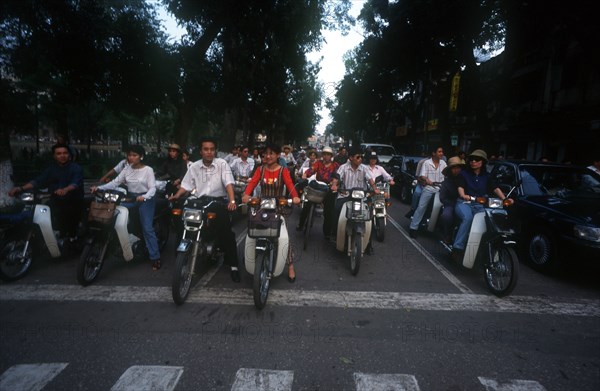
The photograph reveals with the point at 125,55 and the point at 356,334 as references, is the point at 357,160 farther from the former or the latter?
the point at 125,55

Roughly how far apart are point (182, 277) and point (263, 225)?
1186mm

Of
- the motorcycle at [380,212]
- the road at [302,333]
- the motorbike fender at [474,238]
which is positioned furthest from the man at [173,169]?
the motorbike fender at [474,238]

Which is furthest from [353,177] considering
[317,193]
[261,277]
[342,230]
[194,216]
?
[194,216]

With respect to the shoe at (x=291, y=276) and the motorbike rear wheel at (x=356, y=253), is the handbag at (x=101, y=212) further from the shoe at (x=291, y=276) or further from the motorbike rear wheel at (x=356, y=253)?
the motorbike rear wheel at (x=356, y=253)

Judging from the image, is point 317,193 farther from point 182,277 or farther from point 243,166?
point 243,166

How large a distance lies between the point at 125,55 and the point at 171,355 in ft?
37.9

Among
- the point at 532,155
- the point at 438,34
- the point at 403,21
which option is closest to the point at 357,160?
the point at 438,34

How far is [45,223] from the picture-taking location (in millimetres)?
5145

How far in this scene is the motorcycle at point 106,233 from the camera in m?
4.74

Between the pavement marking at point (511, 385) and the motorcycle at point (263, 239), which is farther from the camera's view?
the motorcycle at point (263, 239)

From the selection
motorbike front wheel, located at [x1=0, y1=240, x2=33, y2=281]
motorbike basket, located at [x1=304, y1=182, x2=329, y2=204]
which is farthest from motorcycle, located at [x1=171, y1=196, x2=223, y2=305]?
motorbike front wheel, located at [x1=0, y1=240, x2=33, y2=281]

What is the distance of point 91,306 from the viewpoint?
415 cm

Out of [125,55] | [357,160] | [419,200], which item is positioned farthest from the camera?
[125,55]

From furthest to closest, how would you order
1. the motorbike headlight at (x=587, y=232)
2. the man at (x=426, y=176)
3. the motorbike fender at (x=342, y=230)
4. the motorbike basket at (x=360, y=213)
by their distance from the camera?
the man at (x=426, y=176), the motorbike fender at (x=342, y=230), the motorbike basket at (x=360, y=213), the motorbike headlight at (x=587, y=232)
